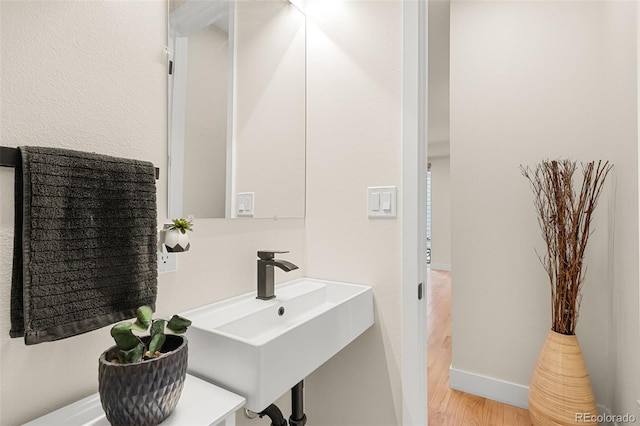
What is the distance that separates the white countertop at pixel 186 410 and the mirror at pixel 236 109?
51 centimetres

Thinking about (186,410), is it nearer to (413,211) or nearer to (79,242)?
(79,242)

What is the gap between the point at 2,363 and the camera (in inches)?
26.4

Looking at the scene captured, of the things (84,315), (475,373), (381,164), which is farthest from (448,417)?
(84,315)

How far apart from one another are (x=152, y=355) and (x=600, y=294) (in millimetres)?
2255

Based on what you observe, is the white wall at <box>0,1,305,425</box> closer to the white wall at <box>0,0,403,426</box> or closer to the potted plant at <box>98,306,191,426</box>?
the white wall at <box>0,0,403,426</box>

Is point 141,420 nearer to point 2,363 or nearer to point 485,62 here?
point 2,363

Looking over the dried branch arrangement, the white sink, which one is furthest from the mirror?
the dried branch arrangement

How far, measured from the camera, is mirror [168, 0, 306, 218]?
41.1 inches

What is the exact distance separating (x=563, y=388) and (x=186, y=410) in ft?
6.20

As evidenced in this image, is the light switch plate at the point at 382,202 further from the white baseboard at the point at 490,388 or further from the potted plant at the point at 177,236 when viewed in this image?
the white baseboard at the point at 490,388

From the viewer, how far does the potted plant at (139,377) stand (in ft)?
2.06

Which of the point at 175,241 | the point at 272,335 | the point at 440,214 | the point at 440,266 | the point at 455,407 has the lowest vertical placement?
the point at 455,407

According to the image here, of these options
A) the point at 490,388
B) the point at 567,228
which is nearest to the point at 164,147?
the point at 567,228

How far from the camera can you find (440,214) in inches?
279
